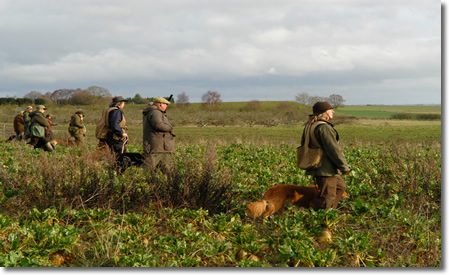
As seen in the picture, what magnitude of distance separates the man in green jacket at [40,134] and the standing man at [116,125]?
227 inches

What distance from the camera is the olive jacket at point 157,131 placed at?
27.3 feet

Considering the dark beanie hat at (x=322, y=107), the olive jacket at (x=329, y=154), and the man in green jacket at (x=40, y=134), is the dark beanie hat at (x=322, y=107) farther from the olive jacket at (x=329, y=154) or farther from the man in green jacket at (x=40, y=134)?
the man in green jacket at (x=40, y=134)

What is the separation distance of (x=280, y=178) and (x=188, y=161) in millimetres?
2839

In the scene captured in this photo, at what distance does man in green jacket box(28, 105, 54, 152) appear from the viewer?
46.0 feet

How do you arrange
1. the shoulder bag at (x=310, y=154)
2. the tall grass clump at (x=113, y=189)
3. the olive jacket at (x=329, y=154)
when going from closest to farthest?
the olive jacket at (x=329, y=154)
the shoulder bag at (x=310, y=154)
the tall grass clump at (x=113, y=189)

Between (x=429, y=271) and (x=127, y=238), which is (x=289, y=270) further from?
(x=127, y=238)

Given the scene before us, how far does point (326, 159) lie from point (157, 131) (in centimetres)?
386

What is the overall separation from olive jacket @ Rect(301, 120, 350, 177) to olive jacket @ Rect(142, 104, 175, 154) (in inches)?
140

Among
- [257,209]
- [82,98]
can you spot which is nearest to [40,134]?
[257,209]

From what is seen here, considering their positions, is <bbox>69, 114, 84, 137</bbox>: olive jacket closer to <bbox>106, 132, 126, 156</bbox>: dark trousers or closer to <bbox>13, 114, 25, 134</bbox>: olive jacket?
<bbox>13, 114, 25, 134</bbox>: olive jacket

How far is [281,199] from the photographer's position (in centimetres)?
607

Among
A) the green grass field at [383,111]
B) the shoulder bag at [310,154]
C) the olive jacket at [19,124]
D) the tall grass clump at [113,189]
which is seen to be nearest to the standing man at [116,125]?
the tall grass clump at [113,189]

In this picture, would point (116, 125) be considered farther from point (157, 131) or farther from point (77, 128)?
point (77, 128)

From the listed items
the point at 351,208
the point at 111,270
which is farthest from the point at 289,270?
the point at 351,208
